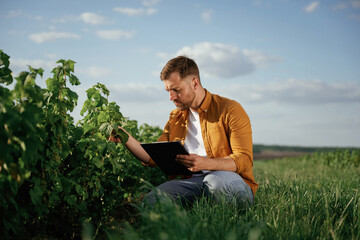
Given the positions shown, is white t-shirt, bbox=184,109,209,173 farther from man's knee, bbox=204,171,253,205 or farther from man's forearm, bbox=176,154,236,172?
man's knee, bbox=204,171,253,205

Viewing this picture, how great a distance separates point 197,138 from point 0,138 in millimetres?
2178

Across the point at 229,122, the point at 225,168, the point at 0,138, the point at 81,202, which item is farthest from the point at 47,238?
the point at 229,122

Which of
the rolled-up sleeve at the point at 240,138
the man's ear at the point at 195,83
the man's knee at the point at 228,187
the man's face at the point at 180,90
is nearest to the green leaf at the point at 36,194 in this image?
the man's knee at the point at 228,187

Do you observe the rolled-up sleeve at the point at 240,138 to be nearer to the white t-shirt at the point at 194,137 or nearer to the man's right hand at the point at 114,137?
the white t-shirt at the point at 194,137

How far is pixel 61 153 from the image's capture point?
113 inches

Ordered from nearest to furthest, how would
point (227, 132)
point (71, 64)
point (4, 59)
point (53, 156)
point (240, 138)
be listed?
1. point (4, 59)
2. point (53, 156)
3. point (71, 64)
4. point (240, 138)
5. point (227, 132)

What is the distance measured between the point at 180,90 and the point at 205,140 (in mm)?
627

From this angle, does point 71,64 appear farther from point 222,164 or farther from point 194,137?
point 222,164

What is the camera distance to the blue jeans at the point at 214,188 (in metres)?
3.26

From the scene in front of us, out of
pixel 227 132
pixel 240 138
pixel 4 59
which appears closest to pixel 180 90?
pixel 227 132

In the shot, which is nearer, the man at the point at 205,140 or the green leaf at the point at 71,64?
the green leaf at the point at 71,64

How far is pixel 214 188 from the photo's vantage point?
329cm

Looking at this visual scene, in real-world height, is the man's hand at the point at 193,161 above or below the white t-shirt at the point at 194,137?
below

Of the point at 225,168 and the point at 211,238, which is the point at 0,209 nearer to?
the point at 211,238
